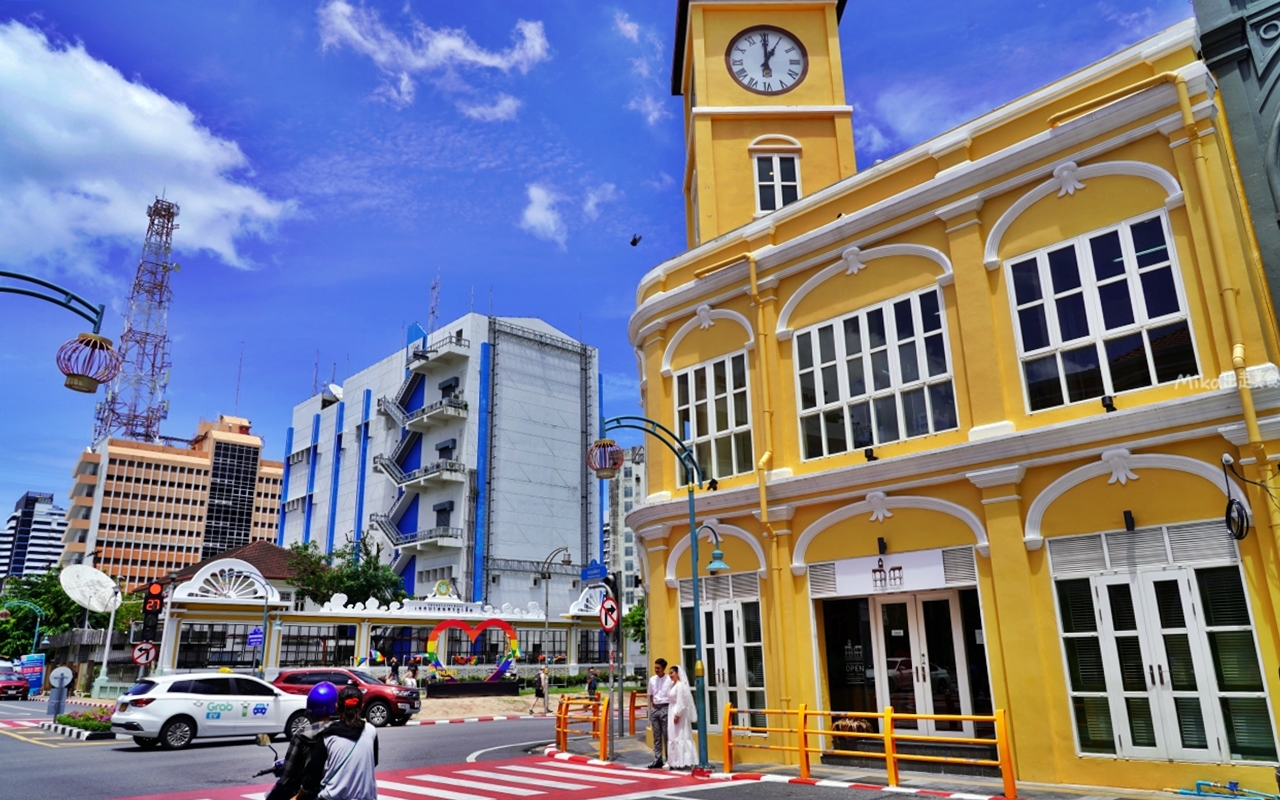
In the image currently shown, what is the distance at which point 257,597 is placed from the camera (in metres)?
39.5

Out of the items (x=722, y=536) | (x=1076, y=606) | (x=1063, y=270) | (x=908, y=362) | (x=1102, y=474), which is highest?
(x=1063, y=270)

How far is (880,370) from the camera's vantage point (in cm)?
1616

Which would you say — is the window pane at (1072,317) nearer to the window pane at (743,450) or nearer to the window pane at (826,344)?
the window pane at (826,344)

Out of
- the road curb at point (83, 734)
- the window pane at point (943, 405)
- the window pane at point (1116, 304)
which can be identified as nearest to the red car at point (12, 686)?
the road curb at point (83, 734)

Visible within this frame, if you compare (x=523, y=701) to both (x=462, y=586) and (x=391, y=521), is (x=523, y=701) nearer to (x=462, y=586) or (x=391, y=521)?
(x=462, y=586)

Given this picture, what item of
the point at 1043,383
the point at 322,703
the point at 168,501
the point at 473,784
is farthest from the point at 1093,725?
the point at 168,501

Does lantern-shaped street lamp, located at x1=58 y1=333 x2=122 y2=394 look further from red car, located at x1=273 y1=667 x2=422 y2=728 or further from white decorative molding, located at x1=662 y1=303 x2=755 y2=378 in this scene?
red car, located at x1=273 y1=667 x2=422 y2=728

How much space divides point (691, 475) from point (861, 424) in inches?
129

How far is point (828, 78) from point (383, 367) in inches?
2506

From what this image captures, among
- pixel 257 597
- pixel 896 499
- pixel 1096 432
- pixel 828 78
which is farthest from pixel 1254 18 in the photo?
pixel 257 597

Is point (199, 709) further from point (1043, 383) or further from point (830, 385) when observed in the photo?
point (1043, 383)

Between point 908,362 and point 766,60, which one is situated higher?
point 766,60

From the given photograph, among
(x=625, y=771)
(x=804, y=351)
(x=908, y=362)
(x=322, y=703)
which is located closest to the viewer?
(x=322, y=703)

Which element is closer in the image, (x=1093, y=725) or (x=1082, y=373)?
(x=1093, y=725)
